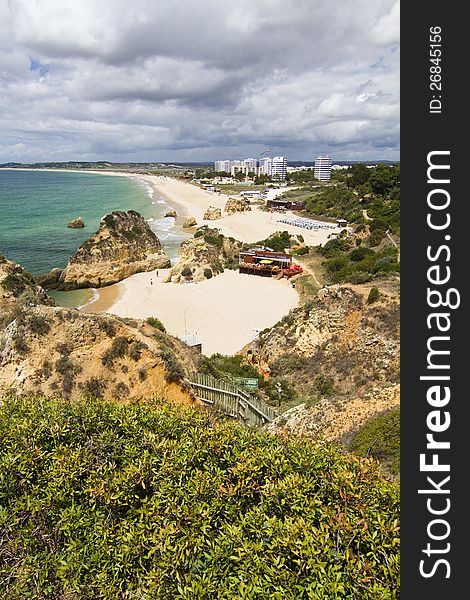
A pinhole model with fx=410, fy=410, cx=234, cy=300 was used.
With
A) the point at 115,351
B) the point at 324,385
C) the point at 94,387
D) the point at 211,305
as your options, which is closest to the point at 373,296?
the point at 324,385

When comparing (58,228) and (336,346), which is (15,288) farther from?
(58,228)

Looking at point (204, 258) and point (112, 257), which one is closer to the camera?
point (204, 258)

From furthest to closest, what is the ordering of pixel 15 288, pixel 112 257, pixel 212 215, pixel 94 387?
pixel 212 215 < pixel 112 257 < pixel 15 288 < pixel 94 387

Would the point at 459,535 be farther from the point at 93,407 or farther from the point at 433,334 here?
the point at 93,407

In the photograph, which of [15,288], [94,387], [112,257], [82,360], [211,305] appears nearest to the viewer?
[94,387]

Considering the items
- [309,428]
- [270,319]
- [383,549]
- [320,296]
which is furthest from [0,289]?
[383,549]

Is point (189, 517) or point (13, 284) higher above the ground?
point (13, 284)
